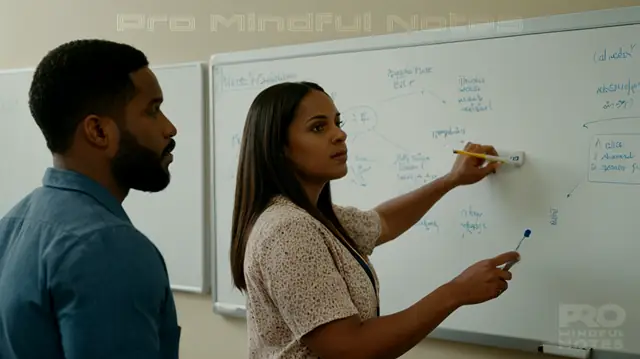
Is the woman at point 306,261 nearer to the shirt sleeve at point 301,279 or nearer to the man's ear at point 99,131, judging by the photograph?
the shirt sleeve at point 301,279

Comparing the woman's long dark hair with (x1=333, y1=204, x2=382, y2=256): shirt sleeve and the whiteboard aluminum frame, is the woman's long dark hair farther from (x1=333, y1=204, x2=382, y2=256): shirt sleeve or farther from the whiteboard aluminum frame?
the whiteboard aluminum frame

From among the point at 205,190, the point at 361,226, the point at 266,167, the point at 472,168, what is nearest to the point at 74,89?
the point at 266,167

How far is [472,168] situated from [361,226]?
1.22 feet

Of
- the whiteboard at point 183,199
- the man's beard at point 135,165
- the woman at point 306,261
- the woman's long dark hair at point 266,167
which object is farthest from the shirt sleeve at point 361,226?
the whiteboard at point 183,199

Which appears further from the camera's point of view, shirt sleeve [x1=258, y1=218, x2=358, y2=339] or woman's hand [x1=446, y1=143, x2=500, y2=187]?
woman's hand [x1=446, y1=143, x2=500, y2=187]

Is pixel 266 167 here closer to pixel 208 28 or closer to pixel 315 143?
pixel 315 143

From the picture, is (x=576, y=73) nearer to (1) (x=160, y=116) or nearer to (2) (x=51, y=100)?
(1) (x=160, y=116)

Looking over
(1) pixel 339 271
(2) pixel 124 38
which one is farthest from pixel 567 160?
(2) pixel 124 38

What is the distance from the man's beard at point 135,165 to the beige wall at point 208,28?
3.63 ft

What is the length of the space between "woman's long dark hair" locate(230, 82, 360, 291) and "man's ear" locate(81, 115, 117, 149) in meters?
0.43

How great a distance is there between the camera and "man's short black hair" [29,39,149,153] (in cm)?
108

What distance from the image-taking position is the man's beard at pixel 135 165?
111 cm

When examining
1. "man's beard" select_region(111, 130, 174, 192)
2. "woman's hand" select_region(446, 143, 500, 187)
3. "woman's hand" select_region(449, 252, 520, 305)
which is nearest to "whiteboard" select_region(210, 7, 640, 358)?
"woman's hand" select_region(446, 143, 500, 187)

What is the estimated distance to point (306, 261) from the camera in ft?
4.32
